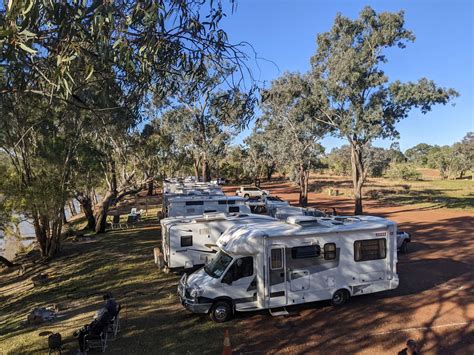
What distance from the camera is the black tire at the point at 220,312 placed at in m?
9.59

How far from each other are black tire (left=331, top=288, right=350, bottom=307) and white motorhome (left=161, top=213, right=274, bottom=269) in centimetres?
413

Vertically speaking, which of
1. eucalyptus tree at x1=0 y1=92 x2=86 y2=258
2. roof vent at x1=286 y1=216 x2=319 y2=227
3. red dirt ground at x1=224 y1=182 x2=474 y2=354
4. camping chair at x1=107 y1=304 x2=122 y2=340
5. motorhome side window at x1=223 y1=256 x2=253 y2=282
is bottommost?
red dirt ground at x1=224 y1=182 x2=474 y2=354

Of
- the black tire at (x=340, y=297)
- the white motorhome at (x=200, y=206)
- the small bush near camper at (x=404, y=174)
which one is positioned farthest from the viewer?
the small bush near camper at (x=404, y=174)

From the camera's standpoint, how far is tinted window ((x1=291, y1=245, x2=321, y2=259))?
9.86 m

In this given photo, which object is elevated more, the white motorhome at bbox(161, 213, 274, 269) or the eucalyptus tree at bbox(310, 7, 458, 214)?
the eucalyptus tree at bbox(310, 7, 458, 214)

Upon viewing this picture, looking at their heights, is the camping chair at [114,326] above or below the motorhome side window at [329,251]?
below

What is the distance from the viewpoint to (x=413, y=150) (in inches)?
5502

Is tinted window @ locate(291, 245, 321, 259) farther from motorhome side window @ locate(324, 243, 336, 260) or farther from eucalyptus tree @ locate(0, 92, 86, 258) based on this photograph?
eucalyptus tree @ locate(0, 92, 86, 258)

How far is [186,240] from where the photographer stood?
1405 cm

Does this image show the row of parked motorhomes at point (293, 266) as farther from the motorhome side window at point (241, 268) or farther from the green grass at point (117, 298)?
the green grass at point (117, 298)

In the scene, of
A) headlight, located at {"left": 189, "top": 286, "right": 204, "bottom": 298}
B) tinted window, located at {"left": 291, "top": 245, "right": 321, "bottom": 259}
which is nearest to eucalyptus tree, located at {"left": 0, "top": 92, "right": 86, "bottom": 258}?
headlight, located at {"left": 189, "top": 286, "right": 204, "bottom": 298}

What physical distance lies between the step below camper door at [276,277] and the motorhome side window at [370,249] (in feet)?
7.42

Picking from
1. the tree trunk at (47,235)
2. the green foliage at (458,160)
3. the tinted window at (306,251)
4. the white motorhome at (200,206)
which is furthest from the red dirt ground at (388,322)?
the green foliage at (458,160)

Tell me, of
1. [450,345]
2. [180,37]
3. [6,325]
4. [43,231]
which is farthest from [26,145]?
[450,345]
